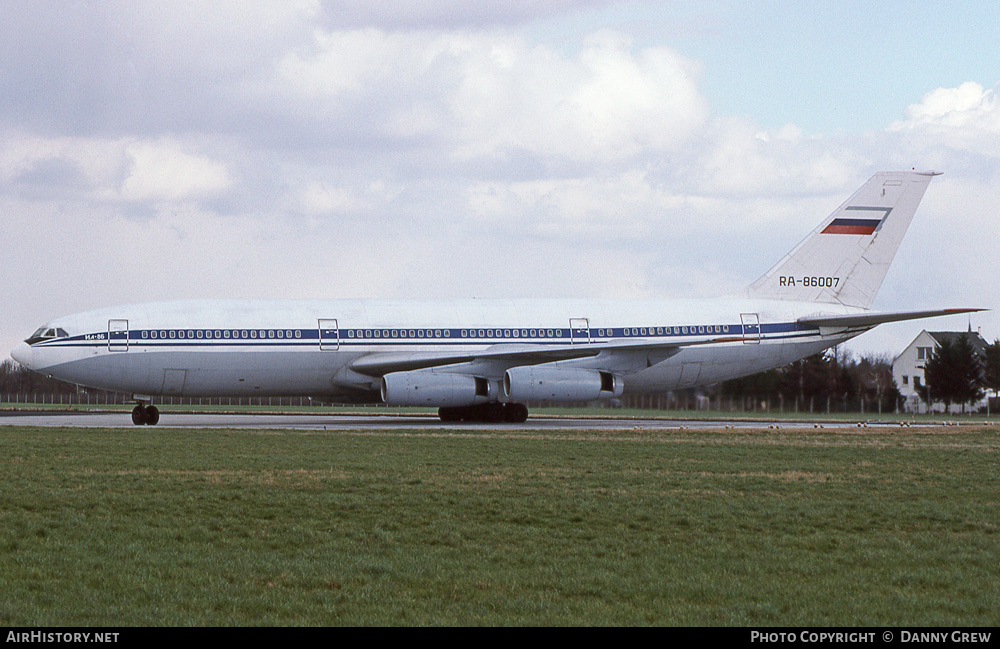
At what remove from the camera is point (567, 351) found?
38531 millimetres

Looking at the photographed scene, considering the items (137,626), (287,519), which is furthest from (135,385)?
(137,626)

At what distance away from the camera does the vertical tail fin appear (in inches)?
1747

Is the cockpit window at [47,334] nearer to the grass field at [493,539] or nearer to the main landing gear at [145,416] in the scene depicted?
the main landing gear at [145,416]

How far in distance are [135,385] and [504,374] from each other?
11646 millimetres

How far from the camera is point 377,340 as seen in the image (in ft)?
127

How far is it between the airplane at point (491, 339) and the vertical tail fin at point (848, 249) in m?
0.05

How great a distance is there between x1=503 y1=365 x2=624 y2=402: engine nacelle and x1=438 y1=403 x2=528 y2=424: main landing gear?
1657 mm

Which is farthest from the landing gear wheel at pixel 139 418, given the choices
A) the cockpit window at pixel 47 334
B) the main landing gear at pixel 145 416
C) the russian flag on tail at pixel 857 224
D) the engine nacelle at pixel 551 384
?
the russian flag on tail at pixel 857 224

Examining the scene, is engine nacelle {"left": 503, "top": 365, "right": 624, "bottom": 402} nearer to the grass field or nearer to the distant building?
the grass field

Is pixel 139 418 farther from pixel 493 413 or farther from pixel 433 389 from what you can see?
pixel 493 413

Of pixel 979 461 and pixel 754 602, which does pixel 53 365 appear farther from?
pixel 754 602

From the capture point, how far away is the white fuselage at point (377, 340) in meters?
36.5

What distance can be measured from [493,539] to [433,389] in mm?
25239
